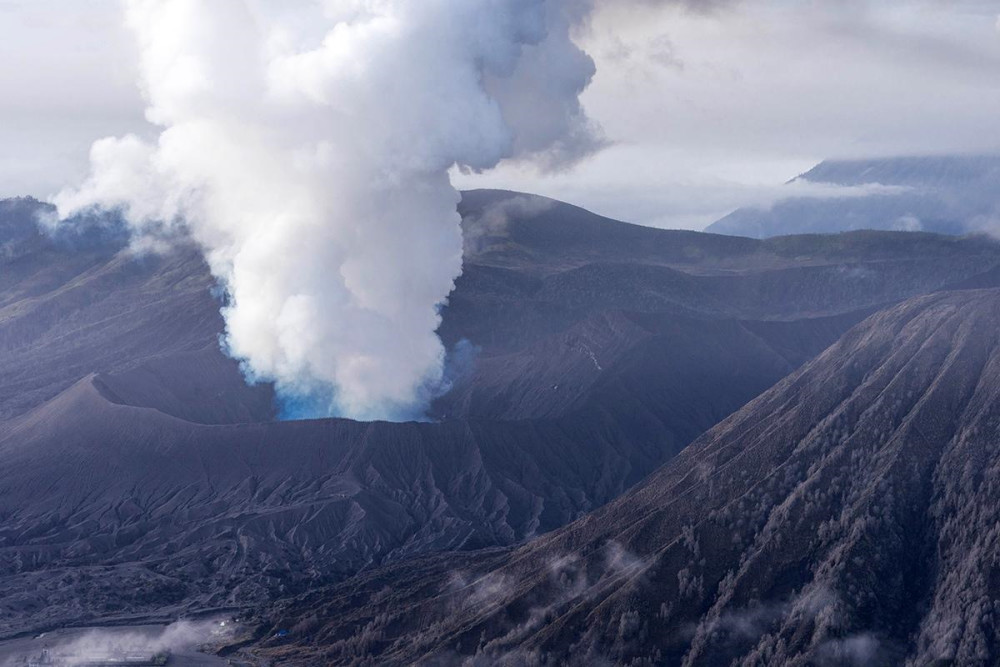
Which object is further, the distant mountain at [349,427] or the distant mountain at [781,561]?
the distant mountain at [349,427]

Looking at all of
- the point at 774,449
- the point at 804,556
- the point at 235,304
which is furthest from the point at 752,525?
the point at 235,304

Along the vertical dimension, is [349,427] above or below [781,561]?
above

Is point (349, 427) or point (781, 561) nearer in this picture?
point (781, 561)

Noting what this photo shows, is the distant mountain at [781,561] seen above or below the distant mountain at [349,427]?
below

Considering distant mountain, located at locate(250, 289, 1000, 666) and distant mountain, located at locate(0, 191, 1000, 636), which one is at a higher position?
distant mountain, located at locate(0, 191, 1000, 636)
